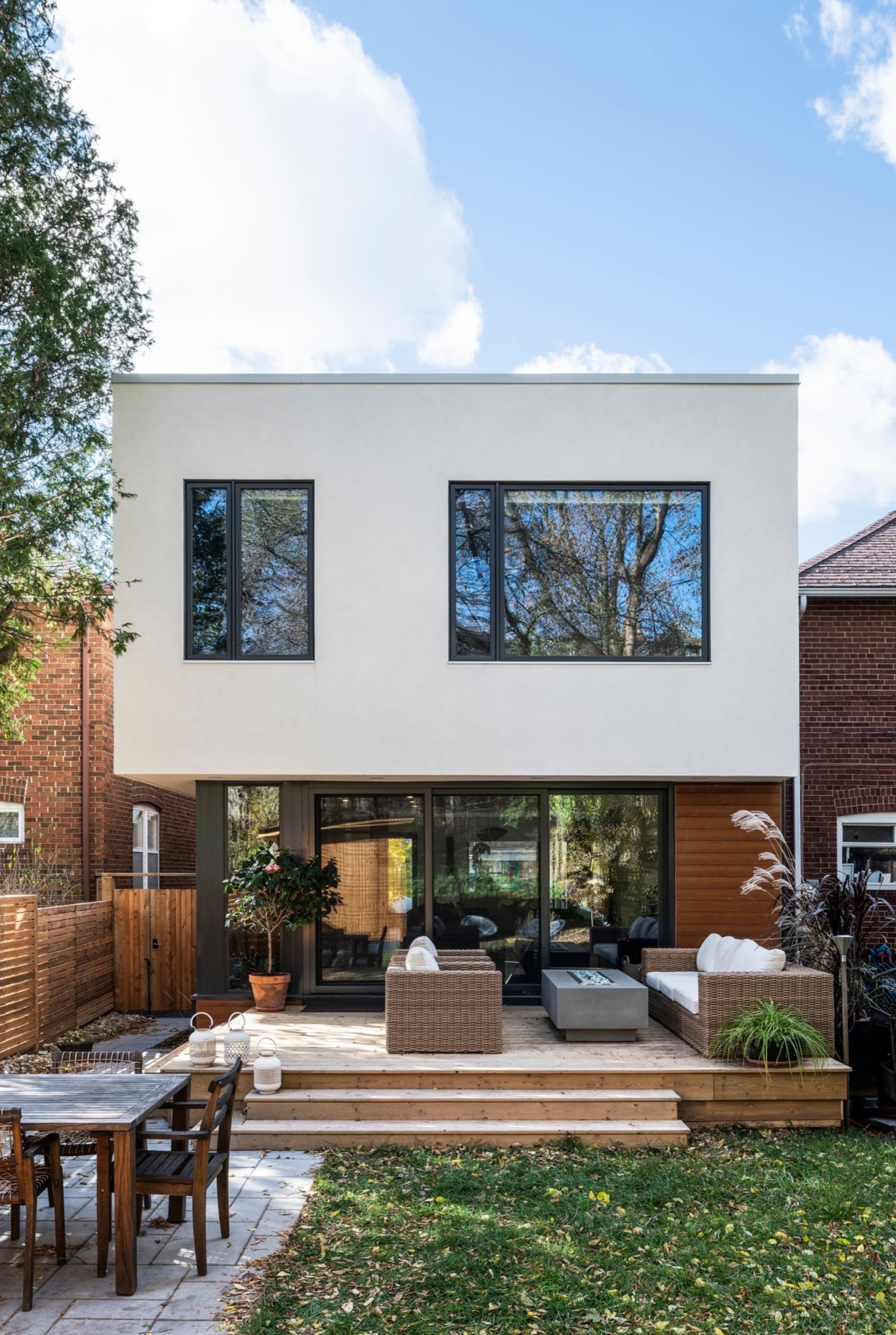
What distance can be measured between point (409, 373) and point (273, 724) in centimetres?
344

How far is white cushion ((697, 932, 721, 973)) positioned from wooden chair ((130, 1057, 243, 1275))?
4664 mm

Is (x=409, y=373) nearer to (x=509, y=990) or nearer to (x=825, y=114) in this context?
(x=509, y=990)

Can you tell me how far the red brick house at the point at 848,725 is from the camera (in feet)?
35.4

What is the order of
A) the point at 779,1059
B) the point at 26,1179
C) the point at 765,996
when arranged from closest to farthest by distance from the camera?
the point at 26,1179, the point at 779,1059, the point at 765,996

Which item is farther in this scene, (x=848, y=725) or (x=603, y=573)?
(x=848, y=725)

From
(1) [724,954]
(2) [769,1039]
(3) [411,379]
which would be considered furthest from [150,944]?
(2) [769,1039]

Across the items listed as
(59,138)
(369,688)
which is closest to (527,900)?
(369,688)

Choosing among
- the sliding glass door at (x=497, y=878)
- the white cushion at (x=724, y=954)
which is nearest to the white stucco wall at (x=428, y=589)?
the sliding glass door at (x=497, y=878)

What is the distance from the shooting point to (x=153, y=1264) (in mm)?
4840

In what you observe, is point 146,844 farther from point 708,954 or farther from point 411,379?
point 708,954

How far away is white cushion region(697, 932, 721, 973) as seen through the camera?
8.45m

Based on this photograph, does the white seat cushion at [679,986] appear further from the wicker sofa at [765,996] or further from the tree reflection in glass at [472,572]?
the tree reflection in glass at [472,572]

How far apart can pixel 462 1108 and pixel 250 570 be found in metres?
4.89

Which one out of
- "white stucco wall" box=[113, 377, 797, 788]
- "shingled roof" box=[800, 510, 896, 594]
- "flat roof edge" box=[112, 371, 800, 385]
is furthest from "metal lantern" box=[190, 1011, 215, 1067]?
"shingled roof" box=[800, 510, 896, 594]
